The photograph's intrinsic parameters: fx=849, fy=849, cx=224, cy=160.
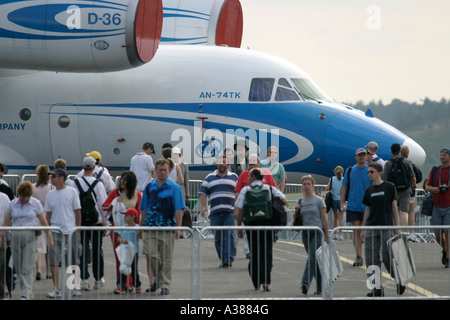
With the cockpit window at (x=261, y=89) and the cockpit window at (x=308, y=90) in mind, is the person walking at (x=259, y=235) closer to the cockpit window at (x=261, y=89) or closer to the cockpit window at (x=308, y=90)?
the cockpit window at (x=261, y=89)

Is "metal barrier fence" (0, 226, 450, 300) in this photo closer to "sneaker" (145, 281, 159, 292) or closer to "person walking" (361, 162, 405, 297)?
"sneaker" (145, 281, 159, 292)

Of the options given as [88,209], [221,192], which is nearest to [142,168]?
[221,192]

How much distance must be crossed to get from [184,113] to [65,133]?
288 centimetres

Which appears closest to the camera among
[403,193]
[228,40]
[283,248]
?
[283,248]

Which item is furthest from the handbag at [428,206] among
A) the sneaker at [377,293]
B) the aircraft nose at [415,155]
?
the sneaker at [377,293]

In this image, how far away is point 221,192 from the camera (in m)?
13.3

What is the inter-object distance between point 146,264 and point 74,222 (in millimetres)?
Result: 1128

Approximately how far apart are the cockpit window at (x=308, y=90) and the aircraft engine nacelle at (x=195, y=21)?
12.7 feet

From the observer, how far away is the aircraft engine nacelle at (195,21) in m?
22.2

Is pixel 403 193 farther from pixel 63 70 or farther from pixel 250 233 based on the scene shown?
pixel 63 70

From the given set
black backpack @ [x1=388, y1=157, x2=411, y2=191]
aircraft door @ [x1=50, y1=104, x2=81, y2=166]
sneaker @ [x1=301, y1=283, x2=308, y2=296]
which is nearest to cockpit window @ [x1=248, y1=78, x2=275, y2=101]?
aircraft door @ [x1=50, y1=104, x2=81, y2=166]

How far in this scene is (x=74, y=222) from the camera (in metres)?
11.1

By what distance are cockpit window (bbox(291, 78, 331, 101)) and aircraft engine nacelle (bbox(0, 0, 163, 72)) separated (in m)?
3.58
